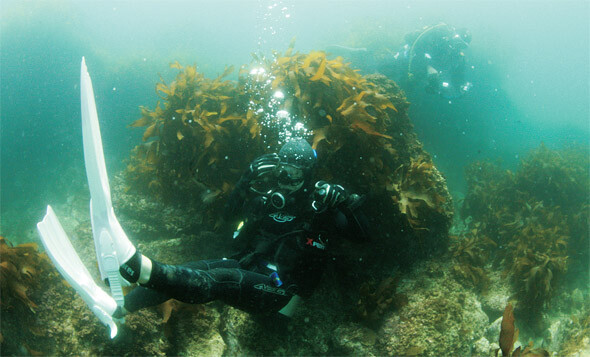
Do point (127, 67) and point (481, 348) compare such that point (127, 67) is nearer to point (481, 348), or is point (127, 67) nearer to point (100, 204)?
point (100, 204)

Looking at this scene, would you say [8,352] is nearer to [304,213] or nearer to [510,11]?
[304,213]

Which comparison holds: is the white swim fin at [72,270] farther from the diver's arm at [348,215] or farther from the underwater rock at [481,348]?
the underwater rock at [481,348]

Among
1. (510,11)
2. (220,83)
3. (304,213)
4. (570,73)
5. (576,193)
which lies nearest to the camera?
(304,213)

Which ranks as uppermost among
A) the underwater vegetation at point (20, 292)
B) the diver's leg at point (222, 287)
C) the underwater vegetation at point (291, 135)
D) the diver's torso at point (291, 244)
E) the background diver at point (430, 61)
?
the background diver at point (430, 61)

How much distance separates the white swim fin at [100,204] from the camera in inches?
74.9

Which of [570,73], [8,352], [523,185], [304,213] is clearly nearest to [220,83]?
[304,213]

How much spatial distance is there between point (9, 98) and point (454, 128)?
26.1m

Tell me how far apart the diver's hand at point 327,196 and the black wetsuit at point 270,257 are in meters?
0.13

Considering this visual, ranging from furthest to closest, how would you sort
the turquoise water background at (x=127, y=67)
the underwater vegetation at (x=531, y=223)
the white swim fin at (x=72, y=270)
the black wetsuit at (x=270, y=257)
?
the turquoise water background at (x=127, y=67) < the underwater vegetation at (x=531, y=223) < the black wetsuit at (x=270, y=257) < the white swim fin at (x=72, y=270)

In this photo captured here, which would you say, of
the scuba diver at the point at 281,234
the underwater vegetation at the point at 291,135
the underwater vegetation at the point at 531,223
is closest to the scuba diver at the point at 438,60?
the underwater vegetation at the point at 531,223

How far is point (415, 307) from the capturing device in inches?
138

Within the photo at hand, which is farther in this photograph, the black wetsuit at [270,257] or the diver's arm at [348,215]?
the diver's arm at [348,215]

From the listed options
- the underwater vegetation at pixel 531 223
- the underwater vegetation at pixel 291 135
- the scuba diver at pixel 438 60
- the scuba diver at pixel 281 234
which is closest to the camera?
the scuba diver at pixel 281 234

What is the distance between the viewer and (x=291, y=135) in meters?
4.33
